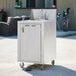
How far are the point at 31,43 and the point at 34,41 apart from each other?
9cm

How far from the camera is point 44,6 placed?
782 inches

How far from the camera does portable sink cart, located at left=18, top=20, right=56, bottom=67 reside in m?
7.63

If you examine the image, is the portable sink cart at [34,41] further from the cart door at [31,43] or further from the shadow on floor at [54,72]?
the shadow on floor at [54,72]

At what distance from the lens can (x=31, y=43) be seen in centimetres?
770

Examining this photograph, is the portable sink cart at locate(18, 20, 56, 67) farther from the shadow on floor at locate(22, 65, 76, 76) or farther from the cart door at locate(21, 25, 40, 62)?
the shadow on floor at locate(22, 65, 76, 76)

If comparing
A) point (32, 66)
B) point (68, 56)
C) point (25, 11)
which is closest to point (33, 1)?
point (25, 11)

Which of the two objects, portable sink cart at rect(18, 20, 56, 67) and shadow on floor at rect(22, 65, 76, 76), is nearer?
shadow on floor at rect(22, 65, 76, 76)

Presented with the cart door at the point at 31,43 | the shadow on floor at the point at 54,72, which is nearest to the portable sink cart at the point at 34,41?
the cart door at the point at 31,43

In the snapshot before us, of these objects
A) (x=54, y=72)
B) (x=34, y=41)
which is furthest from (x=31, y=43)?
(x=54, y=72)

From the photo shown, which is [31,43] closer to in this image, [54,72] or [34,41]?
[34,41]

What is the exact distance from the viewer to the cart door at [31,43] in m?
7.66

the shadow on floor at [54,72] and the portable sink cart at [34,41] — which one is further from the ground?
the portable sink cart at [34,41]

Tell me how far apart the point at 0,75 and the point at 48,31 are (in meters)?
1.60

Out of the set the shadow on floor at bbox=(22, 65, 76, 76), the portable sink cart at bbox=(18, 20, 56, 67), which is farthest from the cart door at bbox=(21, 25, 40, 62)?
the shadow on floor at bbox=(22, 65, 76, 76)
